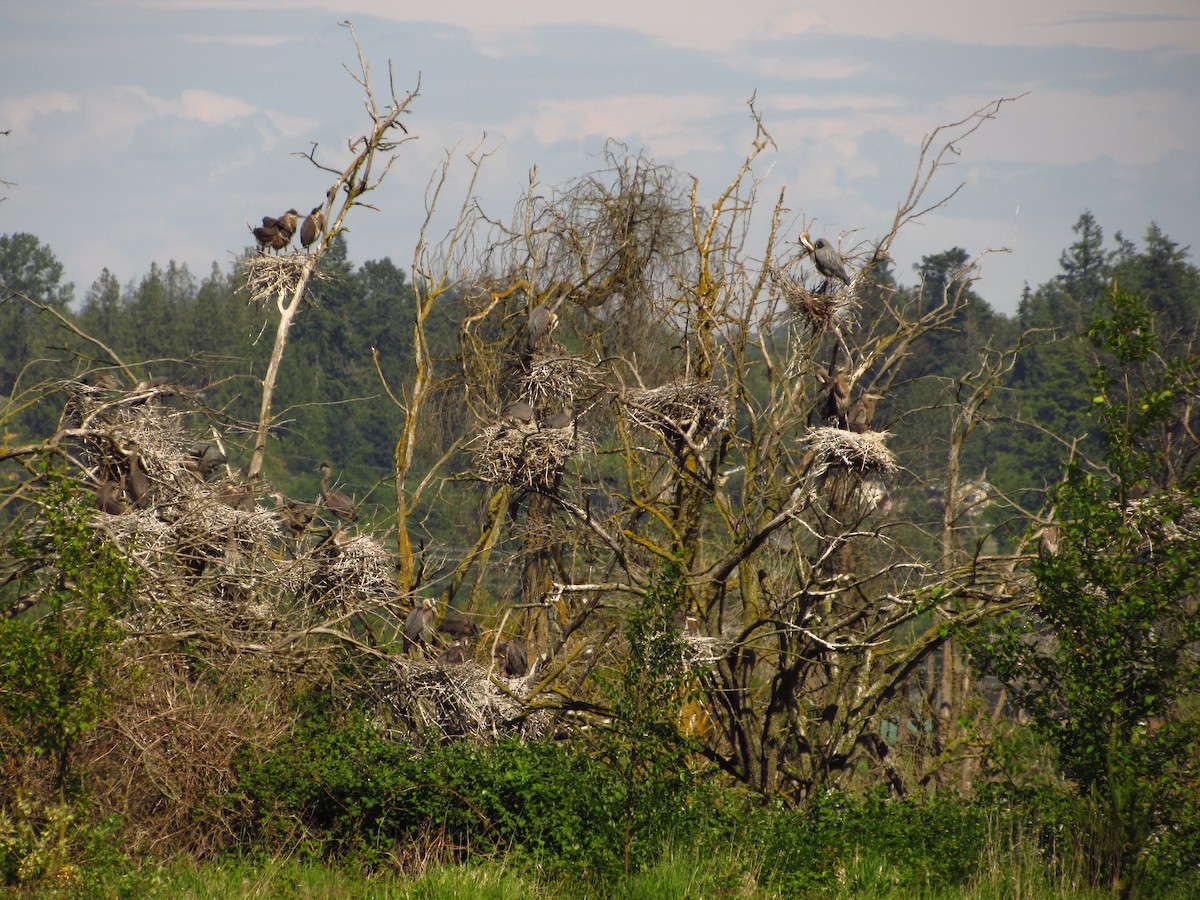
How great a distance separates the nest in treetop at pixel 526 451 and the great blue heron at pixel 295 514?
5.22 ft

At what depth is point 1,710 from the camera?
696cm

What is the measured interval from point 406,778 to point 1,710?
8.35 ft

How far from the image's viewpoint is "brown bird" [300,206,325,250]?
9.23m

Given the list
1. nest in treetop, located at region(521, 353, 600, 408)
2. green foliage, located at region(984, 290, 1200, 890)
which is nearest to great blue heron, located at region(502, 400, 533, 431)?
nest in treetop, located at region(521, 353, 600, 408)

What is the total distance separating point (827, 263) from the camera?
8.00 meters

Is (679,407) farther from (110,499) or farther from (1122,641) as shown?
(110,499)

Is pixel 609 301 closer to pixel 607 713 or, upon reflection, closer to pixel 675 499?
pixel 675 499

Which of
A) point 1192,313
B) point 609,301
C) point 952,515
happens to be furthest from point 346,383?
point 952,515

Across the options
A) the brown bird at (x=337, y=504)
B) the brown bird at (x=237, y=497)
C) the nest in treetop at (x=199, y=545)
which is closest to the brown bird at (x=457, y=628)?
the nest in treetop at (x=199, y=545)

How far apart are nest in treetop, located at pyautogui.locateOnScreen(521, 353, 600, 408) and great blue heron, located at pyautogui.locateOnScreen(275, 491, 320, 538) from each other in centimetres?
188

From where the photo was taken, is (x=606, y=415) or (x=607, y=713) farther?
(x=606, y=415)

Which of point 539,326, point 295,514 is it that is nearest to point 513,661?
point 295,514

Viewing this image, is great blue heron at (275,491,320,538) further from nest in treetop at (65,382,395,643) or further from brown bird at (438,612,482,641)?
brown bird at (438,612,482,641)

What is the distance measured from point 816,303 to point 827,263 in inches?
12.7
